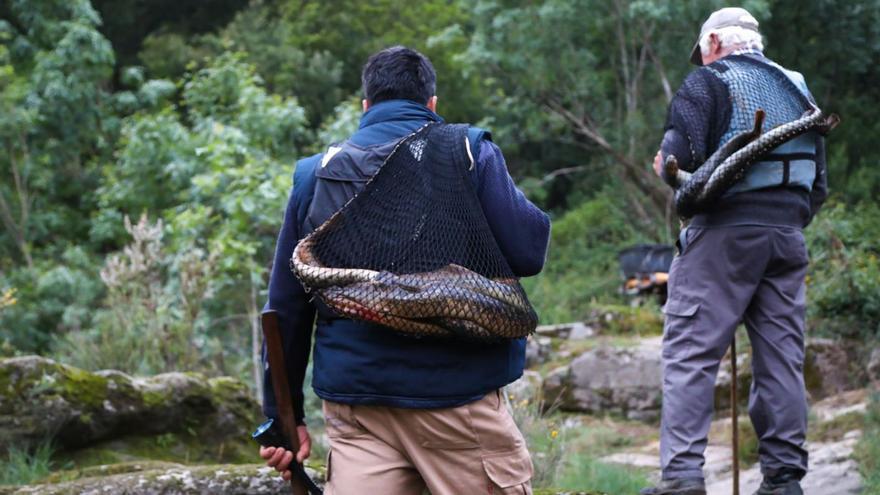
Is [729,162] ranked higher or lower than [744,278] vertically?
higher

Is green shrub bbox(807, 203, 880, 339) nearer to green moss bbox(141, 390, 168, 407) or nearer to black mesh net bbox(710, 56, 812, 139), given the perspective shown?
black mesh net bbox(710, 56, 812, 139)

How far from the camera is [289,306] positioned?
2955 millimetres

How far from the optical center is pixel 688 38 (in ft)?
50.2

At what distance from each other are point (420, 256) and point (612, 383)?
613cm

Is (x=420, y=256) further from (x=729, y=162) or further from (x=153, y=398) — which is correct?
(x=153, y=398)

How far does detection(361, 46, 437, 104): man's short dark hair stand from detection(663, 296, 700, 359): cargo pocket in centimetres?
141

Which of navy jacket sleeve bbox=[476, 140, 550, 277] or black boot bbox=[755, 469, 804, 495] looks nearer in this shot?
navy jacket sleeve bbox=[476, 140, 550, 277]

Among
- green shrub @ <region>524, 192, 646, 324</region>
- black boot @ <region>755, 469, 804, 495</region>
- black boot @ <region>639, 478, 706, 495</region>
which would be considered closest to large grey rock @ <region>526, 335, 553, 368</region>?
green shrub @ <region>524, 192, 646, 324</region>

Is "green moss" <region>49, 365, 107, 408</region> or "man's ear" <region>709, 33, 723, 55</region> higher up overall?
"man's ear" <region>709, 33, 723, 55</region>

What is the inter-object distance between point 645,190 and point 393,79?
1381cm

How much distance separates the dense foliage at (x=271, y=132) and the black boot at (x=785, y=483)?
4.22 meters

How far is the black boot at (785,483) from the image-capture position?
393 cm

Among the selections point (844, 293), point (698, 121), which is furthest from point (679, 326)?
point (844, 293)

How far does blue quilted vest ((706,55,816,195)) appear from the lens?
395 cm
